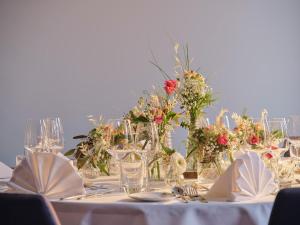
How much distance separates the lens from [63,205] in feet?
7.64

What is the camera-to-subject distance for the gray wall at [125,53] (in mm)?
6262

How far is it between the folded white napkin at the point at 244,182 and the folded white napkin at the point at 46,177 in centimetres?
55

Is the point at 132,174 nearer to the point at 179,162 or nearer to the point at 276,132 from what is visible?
the point at 179,162

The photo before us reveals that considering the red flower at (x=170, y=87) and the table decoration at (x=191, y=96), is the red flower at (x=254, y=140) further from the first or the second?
the red flower at (x=170, y=87)

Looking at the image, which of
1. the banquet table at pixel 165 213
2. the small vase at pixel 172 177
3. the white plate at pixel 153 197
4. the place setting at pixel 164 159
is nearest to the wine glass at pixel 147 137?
the place setting at pixel 164 159

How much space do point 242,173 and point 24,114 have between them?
4.15 metres

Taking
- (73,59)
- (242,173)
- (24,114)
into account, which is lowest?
(242,173)

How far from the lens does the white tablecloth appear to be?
87.1 inches

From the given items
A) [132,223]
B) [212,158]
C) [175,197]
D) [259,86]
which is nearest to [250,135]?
[212,158]

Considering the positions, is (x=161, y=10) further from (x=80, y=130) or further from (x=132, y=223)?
(x=132, y=223)

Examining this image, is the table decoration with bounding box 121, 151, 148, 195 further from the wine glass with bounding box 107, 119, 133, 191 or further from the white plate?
the white plate

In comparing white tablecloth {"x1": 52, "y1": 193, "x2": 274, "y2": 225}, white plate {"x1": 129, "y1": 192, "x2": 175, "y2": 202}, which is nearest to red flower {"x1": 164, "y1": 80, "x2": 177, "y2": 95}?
white plate {"x1": 129, "y1": 192, "x2": 175, "y2": 202}

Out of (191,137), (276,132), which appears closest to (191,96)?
(191,137)

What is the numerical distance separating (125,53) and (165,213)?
4.17 metres
